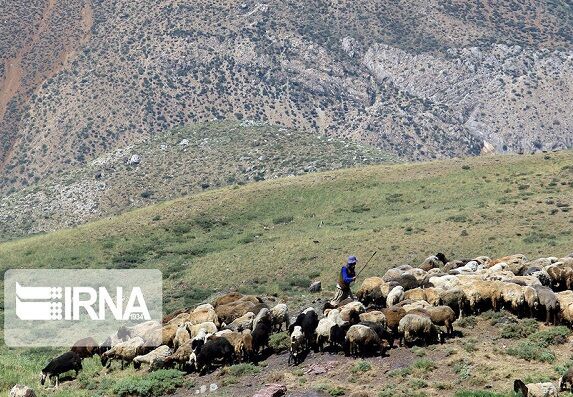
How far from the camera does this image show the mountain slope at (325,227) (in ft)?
174

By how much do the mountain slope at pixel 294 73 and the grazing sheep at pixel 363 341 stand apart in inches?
3854

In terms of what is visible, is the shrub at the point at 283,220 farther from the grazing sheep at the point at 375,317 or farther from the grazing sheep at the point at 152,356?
the grazing sheep at the point at 375,317

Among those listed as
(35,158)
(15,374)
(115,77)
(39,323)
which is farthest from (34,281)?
(115,77)

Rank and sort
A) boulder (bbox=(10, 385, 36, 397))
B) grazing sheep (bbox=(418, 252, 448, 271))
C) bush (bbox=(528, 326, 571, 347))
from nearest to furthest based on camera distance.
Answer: boulder (bbox=(10, 385, 36, 397)) → bush (bbox=(528, 326, 571, 347)) → grazing sheep (bbox=(418, 252, 448, 271))

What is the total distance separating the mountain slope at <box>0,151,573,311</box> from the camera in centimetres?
5312

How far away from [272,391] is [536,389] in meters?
6.39

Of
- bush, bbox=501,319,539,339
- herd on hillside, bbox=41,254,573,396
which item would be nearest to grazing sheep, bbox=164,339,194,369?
herd on hillside, bbox=41,254,573,396

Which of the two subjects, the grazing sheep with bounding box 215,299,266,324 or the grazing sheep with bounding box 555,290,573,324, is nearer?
the grazing sheep with bounding box 555,290,573,324

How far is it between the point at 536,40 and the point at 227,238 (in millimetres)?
95400

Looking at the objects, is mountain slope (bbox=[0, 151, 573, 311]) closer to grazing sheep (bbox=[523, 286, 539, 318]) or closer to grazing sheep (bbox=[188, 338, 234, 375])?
grazing sheep (bbox=[188, 338, 234, 375])

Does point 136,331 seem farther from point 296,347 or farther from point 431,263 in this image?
point 431,263

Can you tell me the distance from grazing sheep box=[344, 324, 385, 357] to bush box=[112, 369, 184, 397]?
4867 millimetres

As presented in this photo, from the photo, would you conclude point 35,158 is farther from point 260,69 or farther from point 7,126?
point 260,69

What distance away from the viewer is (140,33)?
13625cm
